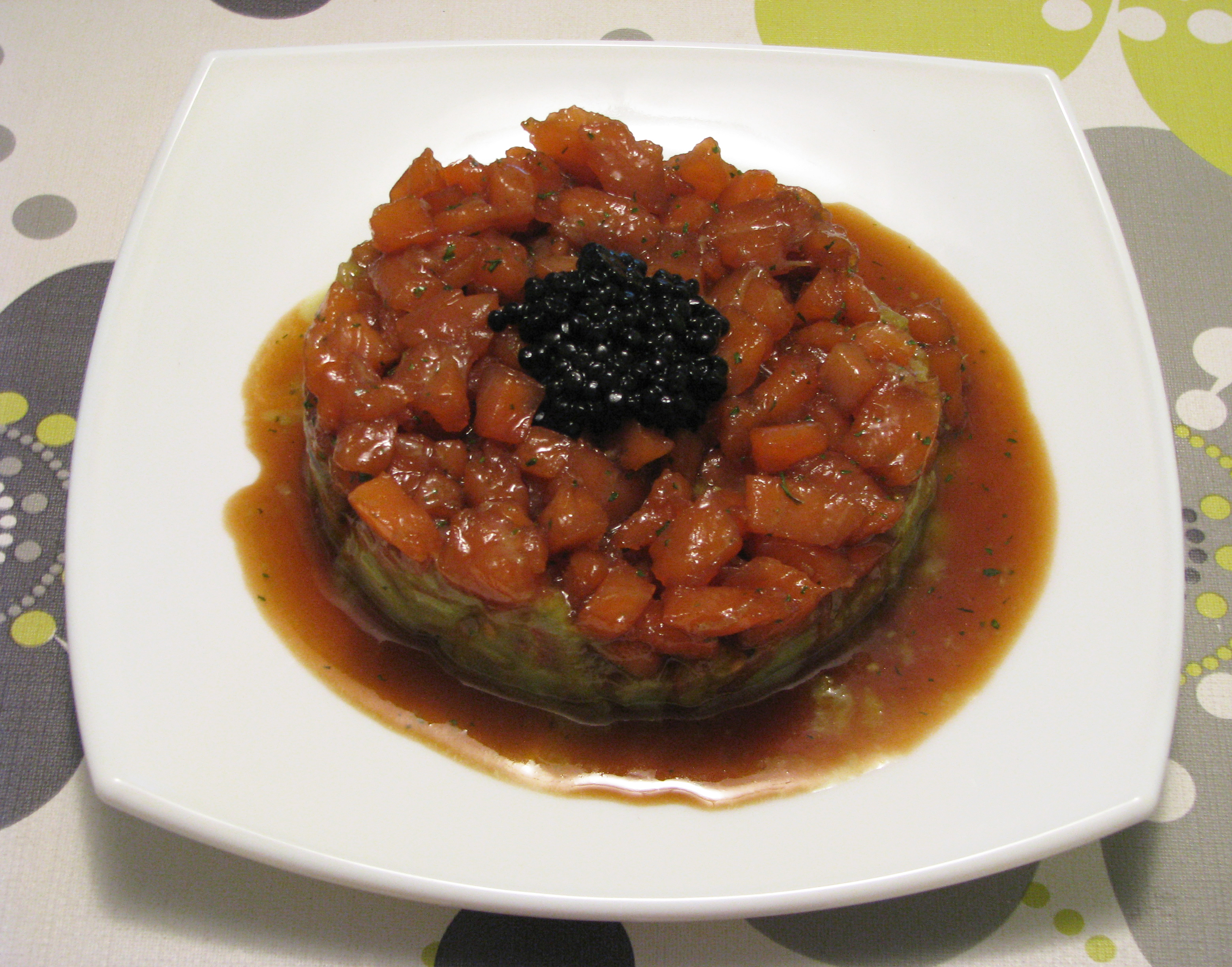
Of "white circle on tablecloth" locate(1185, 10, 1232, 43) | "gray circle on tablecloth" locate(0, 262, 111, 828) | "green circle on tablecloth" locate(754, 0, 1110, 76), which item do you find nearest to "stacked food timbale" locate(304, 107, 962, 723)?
"gray circle on tablecloth" locate(0, 262, 111, 828)

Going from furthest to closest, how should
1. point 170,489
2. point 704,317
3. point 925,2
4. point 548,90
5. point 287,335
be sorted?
point 925,2 → point 548,90 → point 287,335 → point 170,489 → point 704,317

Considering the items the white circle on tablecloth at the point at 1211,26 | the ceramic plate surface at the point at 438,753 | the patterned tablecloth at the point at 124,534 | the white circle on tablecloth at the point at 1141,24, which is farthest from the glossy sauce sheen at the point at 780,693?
the white circle on tablecloth at the point at 1211,26

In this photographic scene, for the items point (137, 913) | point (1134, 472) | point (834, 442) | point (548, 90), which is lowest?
point (137, 913)

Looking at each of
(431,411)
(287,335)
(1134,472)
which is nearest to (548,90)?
(287,335)

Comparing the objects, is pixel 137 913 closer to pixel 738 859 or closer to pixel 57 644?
pixel 57 644

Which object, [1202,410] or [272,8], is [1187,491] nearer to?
[1202,410]

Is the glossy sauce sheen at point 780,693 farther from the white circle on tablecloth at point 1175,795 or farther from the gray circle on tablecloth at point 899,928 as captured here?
the white circle on tablecloth at point 1175,795

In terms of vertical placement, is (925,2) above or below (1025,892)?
above
